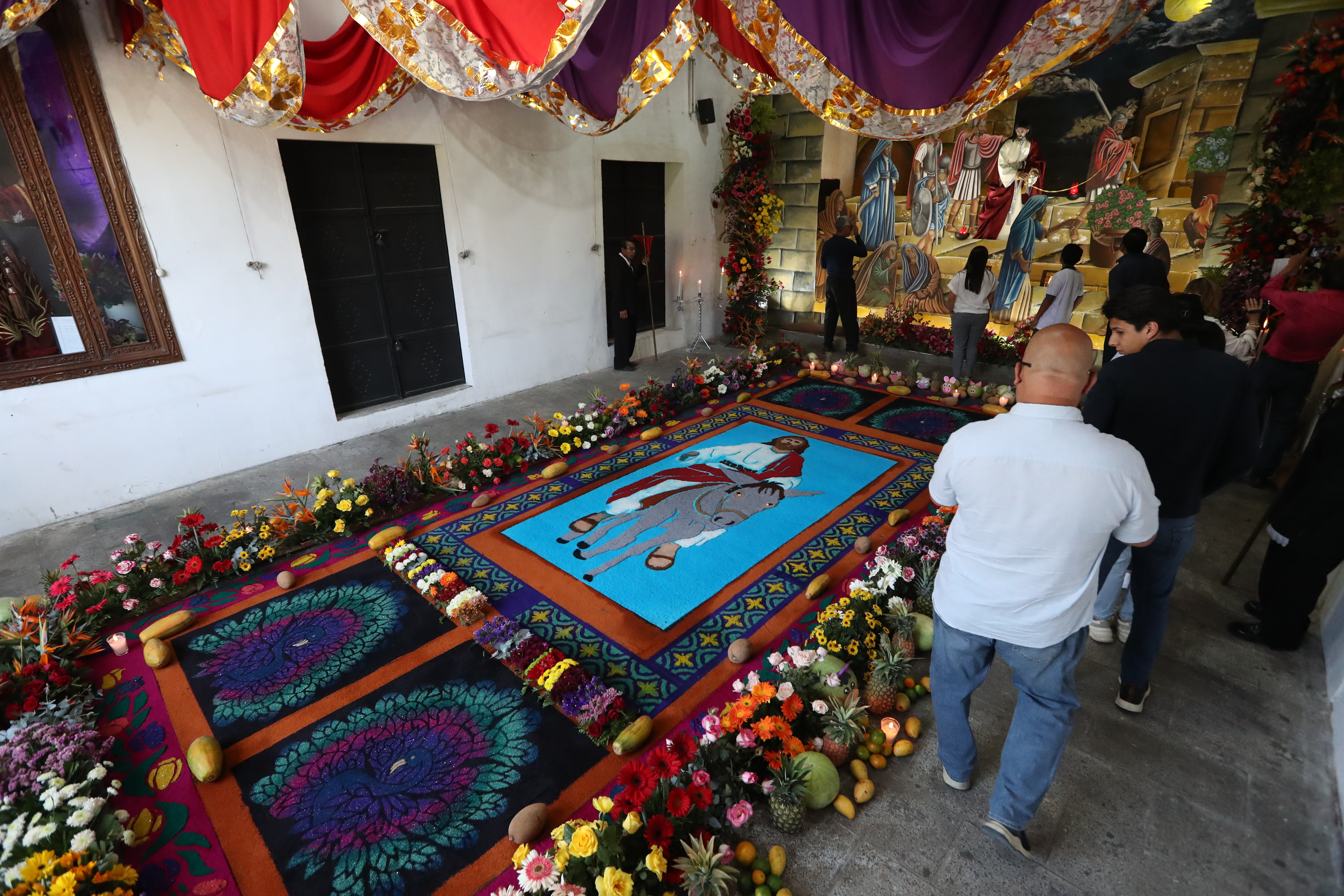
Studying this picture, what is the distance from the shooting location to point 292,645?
299 cm

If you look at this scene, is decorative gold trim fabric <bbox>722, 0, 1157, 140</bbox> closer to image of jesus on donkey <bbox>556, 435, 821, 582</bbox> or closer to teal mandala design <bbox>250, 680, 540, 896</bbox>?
image of jesus on donkey <bbox>556, 435, 821, 582</bbox>

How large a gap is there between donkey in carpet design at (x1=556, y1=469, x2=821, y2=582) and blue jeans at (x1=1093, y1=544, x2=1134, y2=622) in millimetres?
1841

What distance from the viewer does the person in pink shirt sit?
3.89m

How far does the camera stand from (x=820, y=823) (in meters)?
2.12

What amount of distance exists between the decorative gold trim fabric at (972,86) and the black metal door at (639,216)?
398 cm

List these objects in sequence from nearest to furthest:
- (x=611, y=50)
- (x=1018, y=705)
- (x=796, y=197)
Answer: (x=1018, y=705) → (x=611, y=50) → (x=796, y=197)

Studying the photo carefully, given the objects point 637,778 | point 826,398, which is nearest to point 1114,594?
point 637,778

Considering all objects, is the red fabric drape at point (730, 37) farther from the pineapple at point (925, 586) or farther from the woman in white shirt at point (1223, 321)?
the woman in white shirt at point (1223, 321)

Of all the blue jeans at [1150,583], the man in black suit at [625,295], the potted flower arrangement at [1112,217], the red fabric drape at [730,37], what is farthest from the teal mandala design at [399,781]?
the potted flower arrangement at [1112,217]

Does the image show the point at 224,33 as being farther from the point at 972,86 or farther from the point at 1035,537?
the point at 1035,537

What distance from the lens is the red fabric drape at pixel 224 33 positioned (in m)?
3.03

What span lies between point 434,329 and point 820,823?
564 centimetres

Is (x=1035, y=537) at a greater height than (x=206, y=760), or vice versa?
(x=1035, y=537)

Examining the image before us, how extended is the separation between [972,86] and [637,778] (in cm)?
320
